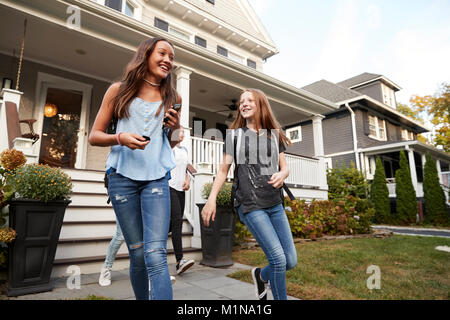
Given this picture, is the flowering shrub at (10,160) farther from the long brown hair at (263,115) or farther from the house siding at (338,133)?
the house siding at (338,133)

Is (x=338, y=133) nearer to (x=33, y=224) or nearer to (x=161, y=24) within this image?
(x=161, y=24)

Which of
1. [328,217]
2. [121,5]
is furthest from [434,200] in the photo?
[121,5]

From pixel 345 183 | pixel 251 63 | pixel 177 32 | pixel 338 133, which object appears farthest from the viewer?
pixel 338 133

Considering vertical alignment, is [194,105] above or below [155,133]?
above

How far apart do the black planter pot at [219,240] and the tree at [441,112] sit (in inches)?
926

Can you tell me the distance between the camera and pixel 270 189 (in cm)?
197

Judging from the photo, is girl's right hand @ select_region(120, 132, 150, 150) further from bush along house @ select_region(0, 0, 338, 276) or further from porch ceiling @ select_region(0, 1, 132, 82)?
porch ceiling @ select_region(0, 1, 132, 82)

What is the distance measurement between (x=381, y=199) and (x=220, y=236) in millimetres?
12451

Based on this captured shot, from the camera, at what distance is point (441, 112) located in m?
21.4
